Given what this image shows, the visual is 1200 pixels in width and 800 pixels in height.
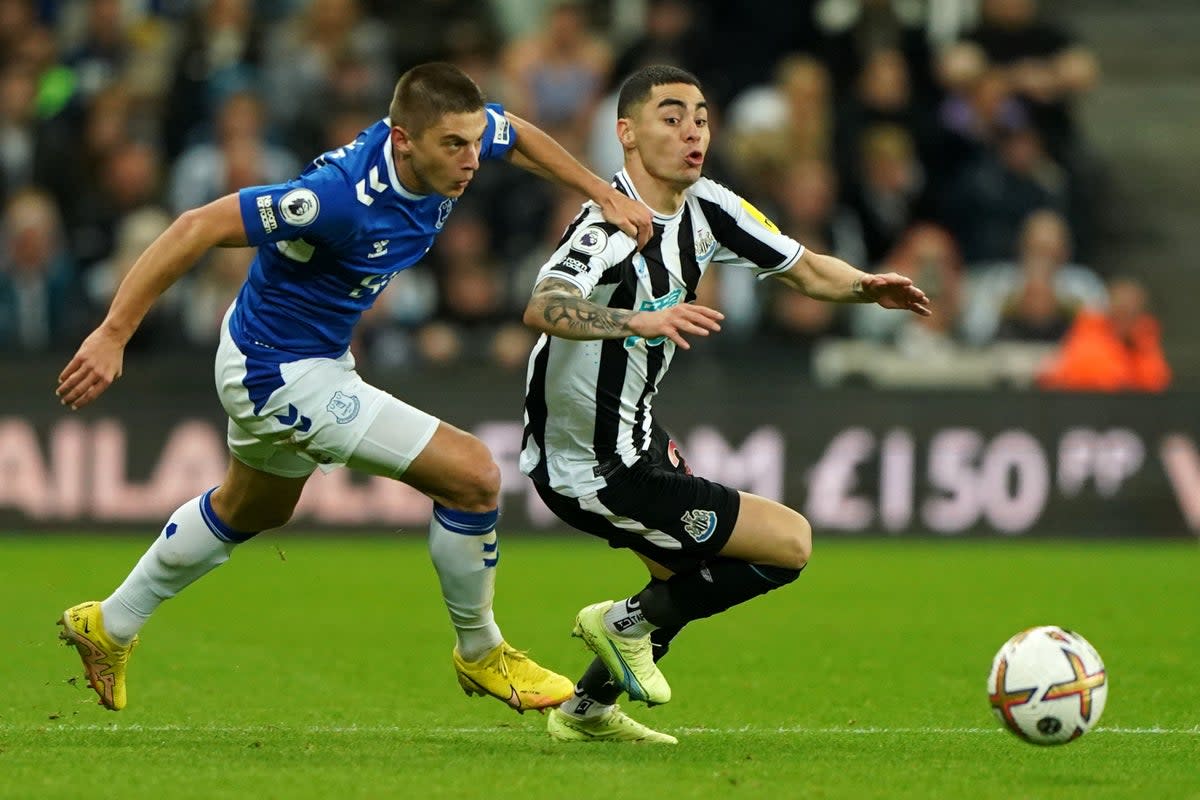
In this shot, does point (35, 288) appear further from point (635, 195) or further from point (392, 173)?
point (635, 195)

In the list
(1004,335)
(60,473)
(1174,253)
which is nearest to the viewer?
(60,473)

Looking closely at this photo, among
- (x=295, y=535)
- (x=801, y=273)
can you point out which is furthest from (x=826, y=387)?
(x=801, y=273)

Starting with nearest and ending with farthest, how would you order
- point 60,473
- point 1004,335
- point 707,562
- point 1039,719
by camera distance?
point 1039,719 → point 707,562 → point 60,473 → point 1004,335

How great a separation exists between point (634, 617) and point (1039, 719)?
1408 mm

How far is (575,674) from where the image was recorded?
→ 844cm

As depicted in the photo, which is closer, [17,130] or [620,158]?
[620,158]

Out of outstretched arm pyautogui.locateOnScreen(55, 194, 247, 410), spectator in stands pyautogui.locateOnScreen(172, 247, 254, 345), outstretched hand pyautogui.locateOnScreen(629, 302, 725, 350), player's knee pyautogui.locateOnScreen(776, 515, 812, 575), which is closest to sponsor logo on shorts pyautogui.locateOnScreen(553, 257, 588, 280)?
outstretched hand pyautogui.locateOnScreen(629, 302, 725, 350)

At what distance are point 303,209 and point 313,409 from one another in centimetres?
Answer: 73

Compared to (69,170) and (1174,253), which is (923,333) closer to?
(1174,253)

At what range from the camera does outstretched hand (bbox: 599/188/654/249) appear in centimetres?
652

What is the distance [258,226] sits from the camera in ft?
21.0

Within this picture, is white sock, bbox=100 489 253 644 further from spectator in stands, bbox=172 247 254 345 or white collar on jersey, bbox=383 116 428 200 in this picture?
spectator in stands, bbox=172 247 254 345

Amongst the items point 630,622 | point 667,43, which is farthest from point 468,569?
point 667,43

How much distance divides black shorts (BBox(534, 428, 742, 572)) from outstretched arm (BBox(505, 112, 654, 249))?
30.9 inches
